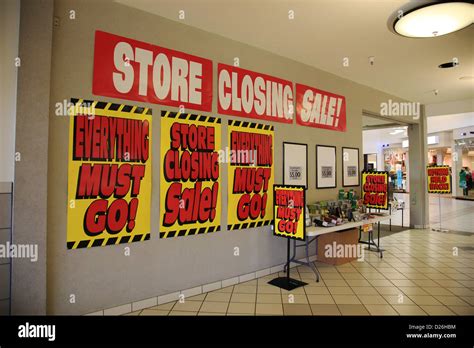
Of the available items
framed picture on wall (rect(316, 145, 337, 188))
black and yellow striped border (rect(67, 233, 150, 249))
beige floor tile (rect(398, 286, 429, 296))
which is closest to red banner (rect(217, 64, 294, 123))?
framed picture on wall (rect(316, 145, 337, 188))

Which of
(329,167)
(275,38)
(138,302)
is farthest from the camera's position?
(329,167)

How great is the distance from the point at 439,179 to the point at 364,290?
18.8 ft

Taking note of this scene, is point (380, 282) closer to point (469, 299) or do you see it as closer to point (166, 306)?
point (469, 299)

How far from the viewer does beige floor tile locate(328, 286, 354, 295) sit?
12.3 ft

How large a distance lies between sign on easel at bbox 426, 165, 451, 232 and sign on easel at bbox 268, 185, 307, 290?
5950 mm

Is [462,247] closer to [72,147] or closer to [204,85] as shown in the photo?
[204,85]

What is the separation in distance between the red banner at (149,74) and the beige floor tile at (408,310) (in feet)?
10.8

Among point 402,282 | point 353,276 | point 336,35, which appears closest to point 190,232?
point 353,276

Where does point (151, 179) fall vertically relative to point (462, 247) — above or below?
above

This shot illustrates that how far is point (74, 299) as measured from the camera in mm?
2902

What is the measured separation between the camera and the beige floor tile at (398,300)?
11.3 feet

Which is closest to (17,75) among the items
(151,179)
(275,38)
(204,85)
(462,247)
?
(151,179)

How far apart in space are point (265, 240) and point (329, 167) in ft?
6.63

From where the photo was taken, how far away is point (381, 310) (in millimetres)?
3258
